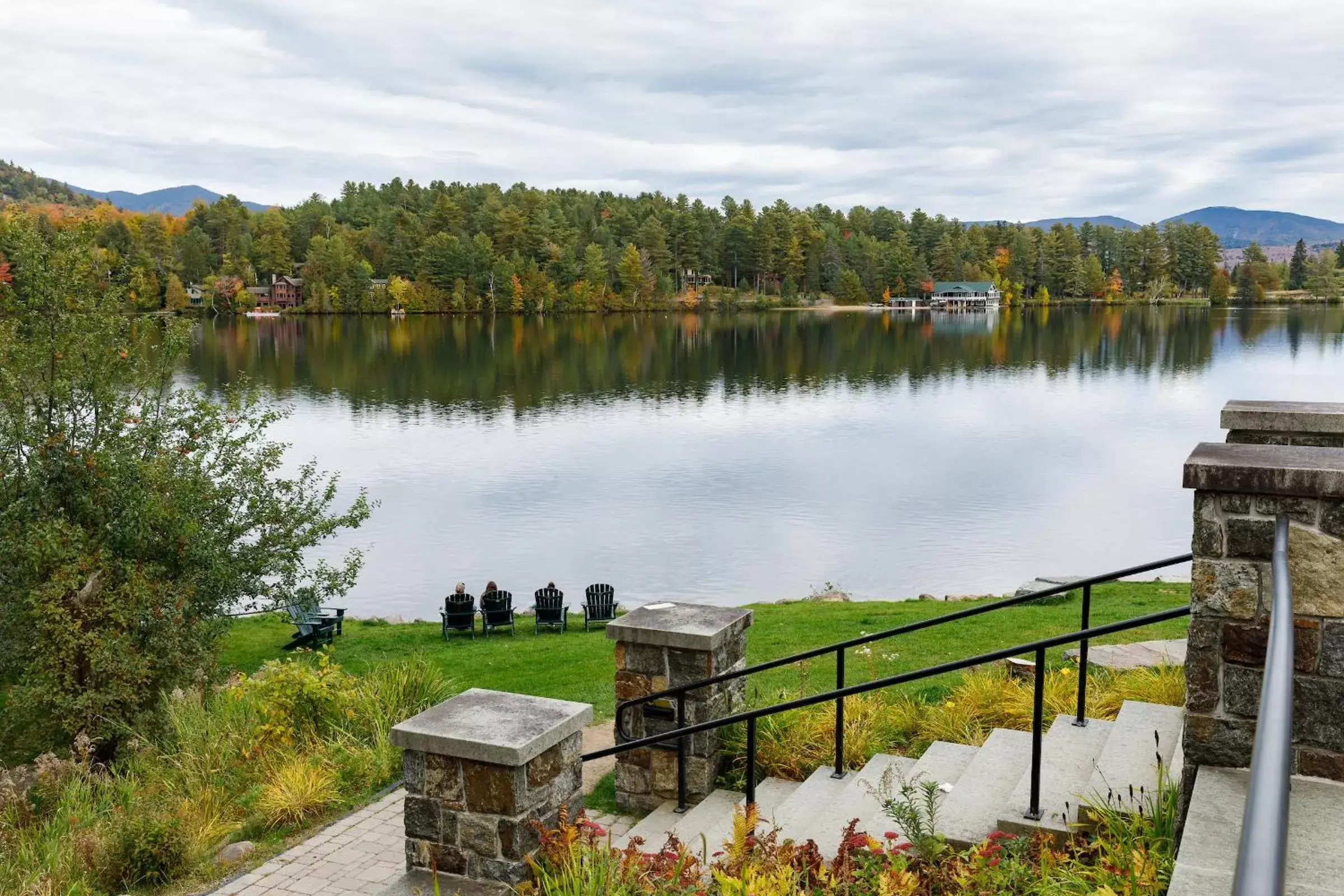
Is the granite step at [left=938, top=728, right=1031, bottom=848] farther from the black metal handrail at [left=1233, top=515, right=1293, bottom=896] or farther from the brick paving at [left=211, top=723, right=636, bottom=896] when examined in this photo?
the black metal handrail at [left=1233, top=515, right=1293, bottom=896]

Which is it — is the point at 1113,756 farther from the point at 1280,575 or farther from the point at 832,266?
the point at 832,266

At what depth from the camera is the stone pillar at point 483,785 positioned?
229 inches

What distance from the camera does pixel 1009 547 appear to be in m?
25.9

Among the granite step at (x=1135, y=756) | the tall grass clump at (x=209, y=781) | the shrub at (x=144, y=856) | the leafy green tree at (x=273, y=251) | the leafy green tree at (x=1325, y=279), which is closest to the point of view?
the granite step at (x=1135, y=756)

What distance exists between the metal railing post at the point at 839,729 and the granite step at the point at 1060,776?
120cm

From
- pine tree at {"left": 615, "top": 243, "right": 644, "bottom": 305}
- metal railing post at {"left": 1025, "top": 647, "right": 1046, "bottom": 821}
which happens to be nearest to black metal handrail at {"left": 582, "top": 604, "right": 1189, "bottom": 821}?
metal railing post at {"left": 1025, "top": 647, "right": 1046, "bottom": 821}

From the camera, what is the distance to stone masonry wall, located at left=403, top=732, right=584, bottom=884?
5836 millimetres

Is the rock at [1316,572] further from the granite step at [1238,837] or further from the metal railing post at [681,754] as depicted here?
the metal railing post at [681,754]

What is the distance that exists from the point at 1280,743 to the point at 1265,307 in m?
185

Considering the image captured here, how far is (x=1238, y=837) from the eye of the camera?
3.67m

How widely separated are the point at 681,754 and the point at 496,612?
1222 cm

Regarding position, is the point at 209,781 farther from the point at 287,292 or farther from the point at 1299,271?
the point at 1299,271

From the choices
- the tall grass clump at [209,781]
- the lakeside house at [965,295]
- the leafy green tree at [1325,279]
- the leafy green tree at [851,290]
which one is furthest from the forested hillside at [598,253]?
the tall grass clump at [209,781]

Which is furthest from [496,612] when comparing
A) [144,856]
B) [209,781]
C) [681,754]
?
[681,754]
